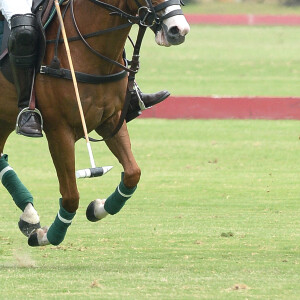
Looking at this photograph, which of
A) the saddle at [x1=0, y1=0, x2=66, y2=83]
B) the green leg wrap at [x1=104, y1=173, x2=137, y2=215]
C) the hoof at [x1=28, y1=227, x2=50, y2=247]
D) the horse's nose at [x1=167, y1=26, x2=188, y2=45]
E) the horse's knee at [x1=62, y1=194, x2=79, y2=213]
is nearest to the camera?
the horse's nose at [x1=167, y1=26, x2=188, y2=45]

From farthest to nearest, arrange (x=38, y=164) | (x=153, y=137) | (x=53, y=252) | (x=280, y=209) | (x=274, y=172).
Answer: (x=153, y=137), (x=38, y=164), (x=274, y=172), (x=280, y=209), (x=53, y=252)

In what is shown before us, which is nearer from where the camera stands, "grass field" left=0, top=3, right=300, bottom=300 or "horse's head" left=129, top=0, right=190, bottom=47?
"horse's head" left=129, top=0, right=190, bottom=47

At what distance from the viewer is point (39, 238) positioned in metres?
→ 7.55

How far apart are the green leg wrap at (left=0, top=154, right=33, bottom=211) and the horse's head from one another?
2.05 metres

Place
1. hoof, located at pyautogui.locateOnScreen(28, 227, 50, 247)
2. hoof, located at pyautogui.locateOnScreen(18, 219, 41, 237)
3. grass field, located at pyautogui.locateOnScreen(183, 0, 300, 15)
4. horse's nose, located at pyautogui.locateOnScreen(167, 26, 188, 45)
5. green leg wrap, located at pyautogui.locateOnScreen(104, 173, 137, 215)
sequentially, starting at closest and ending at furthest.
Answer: horse's nose, located at pyautogui.locateOnScreen(167, 26, 188, 45) → hoof, located at pyautogui.locateOnScreen(28, 227, 50, 247) → green leg wrap, located at pyautogui.locateOnScreen(104, 173, 137, 215) → hoof, located at pyautogui.locateOnScreen(18, 219, 41, 237) → grass field, located at pyautogui.locateOnScreen(183, 0, 300, 15)

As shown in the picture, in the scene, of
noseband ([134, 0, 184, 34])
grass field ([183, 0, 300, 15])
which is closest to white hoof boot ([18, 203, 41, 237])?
noseband ([134, 0, 184, 34])

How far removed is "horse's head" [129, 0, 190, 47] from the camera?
21.2 ft

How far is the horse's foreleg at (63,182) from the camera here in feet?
23.3

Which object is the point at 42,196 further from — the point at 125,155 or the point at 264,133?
the point at 264,133

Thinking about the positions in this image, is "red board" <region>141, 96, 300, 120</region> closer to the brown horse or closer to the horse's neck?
the brown horse

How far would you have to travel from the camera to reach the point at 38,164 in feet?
42.8

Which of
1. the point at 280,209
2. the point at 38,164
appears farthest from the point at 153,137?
the point at 280,209

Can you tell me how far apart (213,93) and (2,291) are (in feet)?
45.7

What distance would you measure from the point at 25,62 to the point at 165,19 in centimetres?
110
